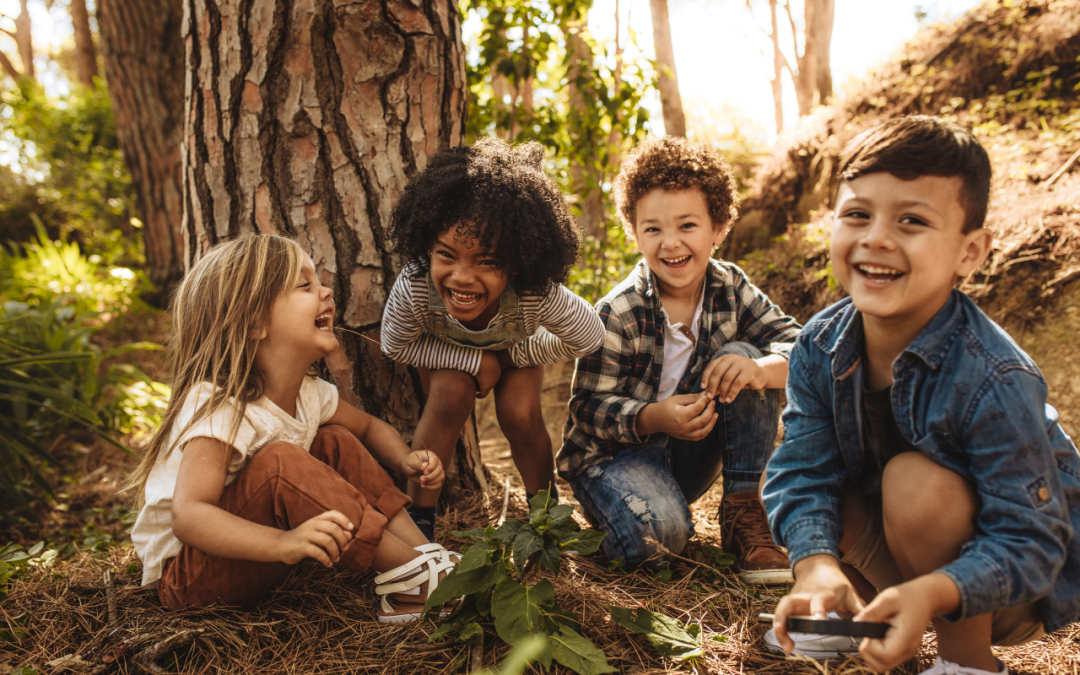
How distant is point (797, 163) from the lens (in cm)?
510

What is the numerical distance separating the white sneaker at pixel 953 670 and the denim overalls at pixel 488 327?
4.69ft

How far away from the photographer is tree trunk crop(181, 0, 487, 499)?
2258 mm

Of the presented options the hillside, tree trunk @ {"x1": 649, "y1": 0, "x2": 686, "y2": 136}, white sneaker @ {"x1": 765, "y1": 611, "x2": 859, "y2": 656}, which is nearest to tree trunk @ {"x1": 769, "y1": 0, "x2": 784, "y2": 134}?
tree trunk @ {"x1": 649, "y1": 0, "x2": 686, "y2": 136}

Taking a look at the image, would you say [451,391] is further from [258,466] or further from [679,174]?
[679,174]

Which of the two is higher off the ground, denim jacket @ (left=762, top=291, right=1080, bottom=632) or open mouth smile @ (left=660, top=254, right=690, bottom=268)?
open mouth smile @ (left=660, top=254, right=690, bottom=268)

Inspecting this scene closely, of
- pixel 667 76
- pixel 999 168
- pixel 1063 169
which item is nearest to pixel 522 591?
pixel 1063 169

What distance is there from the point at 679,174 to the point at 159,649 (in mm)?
2032

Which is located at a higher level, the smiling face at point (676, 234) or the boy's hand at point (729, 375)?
the smiling face at point (676, 234)

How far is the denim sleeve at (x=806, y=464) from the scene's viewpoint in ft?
4.70

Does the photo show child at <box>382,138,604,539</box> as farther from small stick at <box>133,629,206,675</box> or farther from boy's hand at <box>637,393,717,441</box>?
small stick at <box>133,629,206,675</box>

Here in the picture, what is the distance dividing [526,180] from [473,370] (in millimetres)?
661

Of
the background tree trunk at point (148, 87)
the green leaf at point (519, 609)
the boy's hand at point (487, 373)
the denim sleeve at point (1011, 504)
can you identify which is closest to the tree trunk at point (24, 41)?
the background tree trunk at point (148, 87)

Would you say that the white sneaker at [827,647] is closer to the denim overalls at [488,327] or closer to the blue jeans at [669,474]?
the blue jeans at [669,474]

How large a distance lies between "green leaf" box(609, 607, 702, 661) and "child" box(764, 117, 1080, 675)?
13.6 inches
